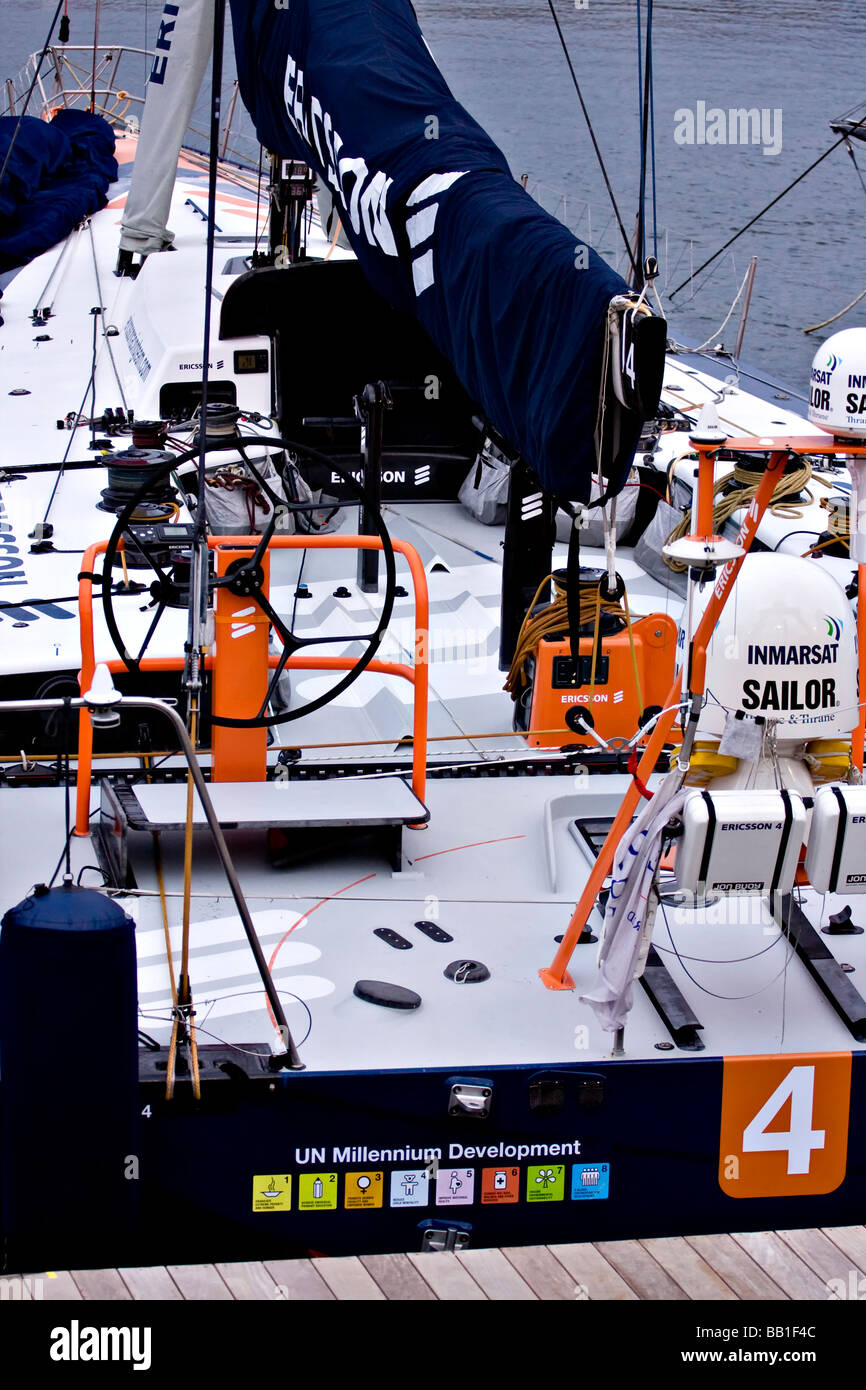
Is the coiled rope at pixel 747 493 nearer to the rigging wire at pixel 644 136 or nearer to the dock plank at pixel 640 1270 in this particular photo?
the rigging wire at pixel 644 136

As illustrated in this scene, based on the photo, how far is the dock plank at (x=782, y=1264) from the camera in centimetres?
456

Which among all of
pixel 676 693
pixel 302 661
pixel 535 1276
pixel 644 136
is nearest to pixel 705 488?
pixel 676 693

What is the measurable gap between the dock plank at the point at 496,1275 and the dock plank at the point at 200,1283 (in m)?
0.66

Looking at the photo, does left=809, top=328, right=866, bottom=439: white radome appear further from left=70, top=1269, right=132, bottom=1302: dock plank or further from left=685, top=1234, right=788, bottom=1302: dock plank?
left=70, top=1269, right=132, bottom=1302: dock plank

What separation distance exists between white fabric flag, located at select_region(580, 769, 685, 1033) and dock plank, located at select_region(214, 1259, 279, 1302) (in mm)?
1237

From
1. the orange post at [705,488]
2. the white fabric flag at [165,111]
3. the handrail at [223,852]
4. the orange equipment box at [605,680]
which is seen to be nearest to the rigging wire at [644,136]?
the orange post at [705,488]

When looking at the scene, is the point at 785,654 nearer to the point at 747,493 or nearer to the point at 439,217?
the point at 439,217

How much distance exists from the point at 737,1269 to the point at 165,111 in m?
5.18

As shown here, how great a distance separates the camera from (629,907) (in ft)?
13.0

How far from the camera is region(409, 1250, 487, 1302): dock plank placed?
449cm

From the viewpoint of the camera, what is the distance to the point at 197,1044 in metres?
4.05

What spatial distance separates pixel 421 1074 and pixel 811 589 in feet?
5.18
